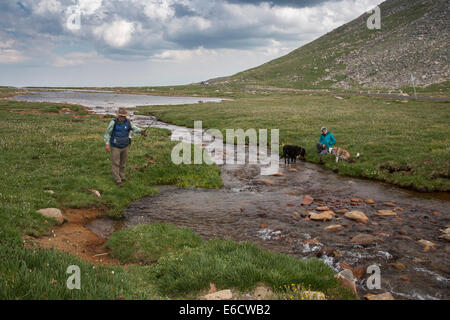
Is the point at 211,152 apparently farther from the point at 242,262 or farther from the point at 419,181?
the point at 242,262

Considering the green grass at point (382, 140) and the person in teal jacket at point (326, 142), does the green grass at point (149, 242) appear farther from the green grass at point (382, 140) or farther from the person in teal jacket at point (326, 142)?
the person in teal jacket at point (326, 142)

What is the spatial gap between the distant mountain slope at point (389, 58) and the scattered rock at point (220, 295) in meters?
110

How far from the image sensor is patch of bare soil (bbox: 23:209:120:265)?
8884mm

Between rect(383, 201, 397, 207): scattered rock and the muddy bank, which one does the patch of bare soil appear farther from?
rect(383, 201, 397, 207): scattered rock

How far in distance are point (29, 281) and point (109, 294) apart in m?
1.37

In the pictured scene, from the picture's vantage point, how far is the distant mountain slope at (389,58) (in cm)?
10706

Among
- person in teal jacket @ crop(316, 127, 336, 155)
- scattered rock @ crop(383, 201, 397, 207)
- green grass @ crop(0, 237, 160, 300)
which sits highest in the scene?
person in teal jacket @ crop(316, 127, 336, 155)

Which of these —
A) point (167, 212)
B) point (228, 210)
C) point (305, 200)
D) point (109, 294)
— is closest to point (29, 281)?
point (109, 294)

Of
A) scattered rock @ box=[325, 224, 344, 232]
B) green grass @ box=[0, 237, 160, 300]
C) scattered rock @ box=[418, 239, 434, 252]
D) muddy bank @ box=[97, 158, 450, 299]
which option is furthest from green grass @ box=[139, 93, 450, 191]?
green grass @ box=[0, 237, 160, 300]

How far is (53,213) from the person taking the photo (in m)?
10.9

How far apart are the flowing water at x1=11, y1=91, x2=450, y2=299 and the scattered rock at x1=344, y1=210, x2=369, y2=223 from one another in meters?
0.22

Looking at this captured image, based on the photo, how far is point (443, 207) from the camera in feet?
44.4

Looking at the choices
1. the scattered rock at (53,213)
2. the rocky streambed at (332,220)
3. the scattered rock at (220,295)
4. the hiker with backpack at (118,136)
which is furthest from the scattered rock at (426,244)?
the hiker with backpack at (118,136)

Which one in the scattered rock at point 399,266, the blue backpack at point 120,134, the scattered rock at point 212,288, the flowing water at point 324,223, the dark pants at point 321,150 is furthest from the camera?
the dark pants at point 321,150
